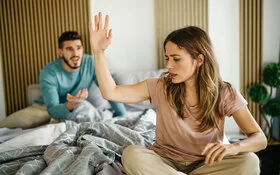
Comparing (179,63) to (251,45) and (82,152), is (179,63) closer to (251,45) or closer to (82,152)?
(82,152)

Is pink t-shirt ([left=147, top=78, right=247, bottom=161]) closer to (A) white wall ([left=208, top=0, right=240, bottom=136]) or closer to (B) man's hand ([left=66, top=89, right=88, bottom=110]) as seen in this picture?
(B) man's hand ([left=66, top=89, right=88, bottom=110])

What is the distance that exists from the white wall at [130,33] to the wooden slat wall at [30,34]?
263 mm

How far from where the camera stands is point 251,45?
3469mm

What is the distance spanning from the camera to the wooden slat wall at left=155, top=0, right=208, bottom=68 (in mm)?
3508

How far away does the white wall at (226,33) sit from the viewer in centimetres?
347

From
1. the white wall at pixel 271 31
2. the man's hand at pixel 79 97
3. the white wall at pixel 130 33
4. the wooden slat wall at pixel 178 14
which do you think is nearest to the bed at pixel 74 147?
the man's hand at pixel 79 97

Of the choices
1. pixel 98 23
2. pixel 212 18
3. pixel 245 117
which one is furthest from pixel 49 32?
pixel 245 117

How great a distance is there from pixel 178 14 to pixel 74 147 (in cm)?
227

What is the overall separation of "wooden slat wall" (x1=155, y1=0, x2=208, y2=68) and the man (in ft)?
3.14

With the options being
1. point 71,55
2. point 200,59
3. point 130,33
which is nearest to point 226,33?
point 130,33

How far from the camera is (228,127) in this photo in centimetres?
361

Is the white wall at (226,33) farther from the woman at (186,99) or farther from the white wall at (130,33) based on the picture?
the woman at (186,99)

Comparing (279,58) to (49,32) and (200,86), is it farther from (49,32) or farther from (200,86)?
(49,32)

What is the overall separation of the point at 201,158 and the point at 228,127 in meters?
2.14
